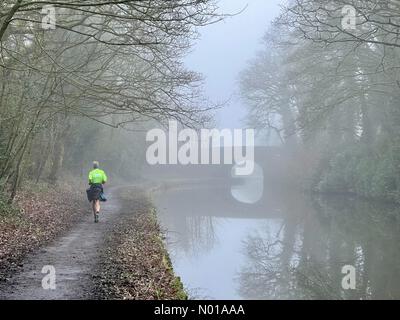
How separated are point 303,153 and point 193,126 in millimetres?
26503

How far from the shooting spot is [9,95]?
14.2 metres

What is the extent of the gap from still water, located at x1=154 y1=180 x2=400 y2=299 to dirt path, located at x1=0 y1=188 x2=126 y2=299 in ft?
7.18

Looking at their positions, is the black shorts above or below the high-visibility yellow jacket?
below

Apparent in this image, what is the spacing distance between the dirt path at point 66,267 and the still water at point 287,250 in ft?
7.18

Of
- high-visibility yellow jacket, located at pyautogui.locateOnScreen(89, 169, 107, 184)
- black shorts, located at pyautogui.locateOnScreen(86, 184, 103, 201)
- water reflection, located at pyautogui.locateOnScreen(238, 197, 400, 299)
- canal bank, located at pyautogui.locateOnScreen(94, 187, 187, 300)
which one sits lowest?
water reflection, located at pyautogui.locateOnScreen(238, 197, 400, 299)

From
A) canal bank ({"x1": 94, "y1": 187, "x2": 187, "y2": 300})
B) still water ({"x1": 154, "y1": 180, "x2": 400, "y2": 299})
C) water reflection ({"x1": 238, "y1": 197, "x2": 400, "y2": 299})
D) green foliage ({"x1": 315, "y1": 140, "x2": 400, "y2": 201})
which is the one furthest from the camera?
green foliage ({"x1": 315, "y1": 140, "x2": 400, "y2": 201})

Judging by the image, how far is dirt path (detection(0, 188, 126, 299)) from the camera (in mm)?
6969

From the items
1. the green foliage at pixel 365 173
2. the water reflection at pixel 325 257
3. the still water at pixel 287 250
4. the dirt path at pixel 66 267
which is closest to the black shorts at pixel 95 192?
the dirt path at pixel 66 267

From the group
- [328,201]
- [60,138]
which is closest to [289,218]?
[328,201]

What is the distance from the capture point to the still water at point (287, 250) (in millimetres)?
10422

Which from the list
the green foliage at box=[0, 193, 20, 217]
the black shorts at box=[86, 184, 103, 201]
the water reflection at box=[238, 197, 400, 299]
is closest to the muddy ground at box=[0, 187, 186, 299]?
the black shorts at box=[86, 184, 103, 201]

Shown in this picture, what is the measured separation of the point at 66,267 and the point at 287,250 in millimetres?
7768

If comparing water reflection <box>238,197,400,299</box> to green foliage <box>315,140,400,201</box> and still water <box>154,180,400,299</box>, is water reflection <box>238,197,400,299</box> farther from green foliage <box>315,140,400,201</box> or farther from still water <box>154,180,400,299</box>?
green foliage <box>315,140,400,201</box>
